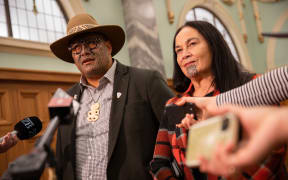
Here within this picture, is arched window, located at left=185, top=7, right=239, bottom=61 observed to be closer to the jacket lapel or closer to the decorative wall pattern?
the decorative wall pattern

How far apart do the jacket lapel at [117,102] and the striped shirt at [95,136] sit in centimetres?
5

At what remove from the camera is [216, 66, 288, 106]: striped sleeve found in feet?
2.93

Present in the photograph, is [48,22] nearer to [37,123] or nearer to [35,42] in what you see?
[35,42]

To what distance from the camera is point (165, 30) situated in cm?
634

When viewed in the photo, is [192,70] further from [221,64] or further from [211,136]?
[211,136]

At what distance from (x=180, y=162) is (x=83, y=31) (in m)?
1.17

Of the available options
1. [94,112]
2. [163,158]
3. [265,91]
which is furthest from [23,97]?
[265,91]

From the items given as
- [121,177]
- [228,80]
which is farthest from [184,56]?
[121,177]

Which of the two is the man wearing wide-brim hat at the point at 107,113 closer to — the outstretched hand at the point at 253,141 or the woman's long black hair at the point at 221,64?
the woman's long black hair at the point at 221,64

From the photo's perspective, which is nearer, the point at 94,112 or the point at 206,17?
the point at 94,112

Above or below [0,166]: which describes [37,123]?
above

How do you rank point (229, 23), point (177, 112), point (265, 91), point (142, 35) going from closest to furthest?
point (265, 91) → point (177, 112) → point (142, 35) → point (229, 23)

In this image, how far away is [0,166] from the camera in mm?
3219

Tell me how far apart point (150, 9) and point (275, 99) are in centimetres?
506
